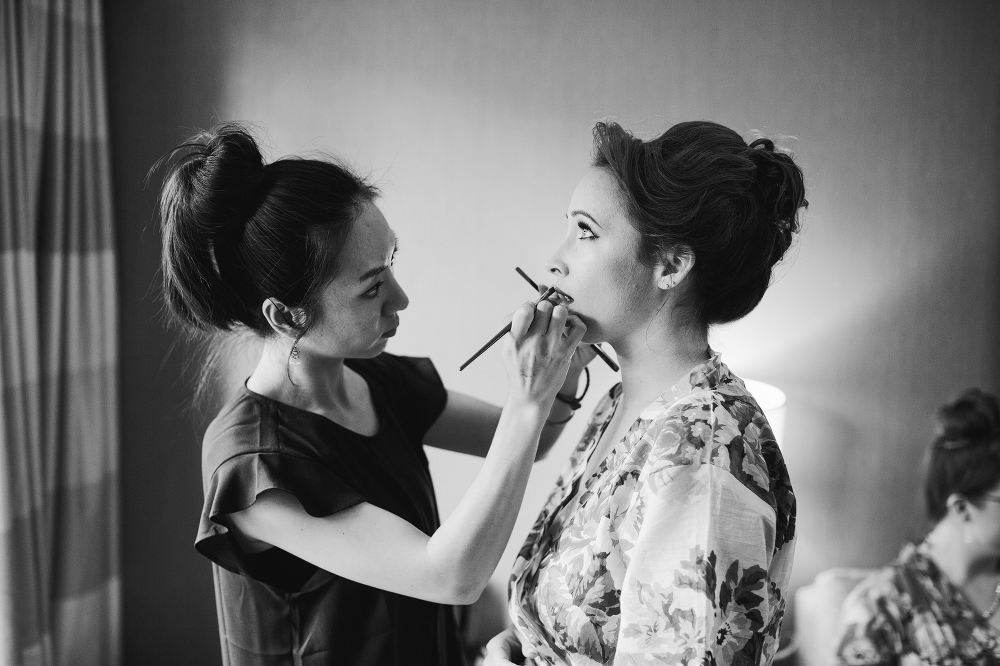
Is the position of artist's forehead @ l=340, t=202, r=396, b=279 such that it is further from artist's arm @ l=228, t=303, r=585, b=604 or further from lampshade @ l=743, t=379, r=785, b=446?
lampshade @ l=743, t=379, r=785, b=446

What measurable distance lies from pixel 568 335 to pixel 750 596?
43 centimetres

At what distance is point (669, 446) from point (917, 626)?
1.32m

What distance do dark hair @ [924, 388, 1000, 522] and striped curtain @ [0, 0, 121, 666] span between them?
7.71ft

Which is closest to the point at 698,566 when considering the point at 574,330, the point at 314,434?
the point at 574,330

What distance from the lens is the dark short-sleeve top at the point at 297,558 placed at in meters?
1.09

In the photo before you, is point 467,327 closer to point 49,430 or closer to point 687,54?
point 687,54

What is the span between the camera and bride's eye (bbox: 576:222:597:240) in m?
1.12

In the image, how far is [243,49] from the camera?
2240mm

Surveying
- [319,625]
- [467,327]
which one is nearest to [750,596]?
[319,625]

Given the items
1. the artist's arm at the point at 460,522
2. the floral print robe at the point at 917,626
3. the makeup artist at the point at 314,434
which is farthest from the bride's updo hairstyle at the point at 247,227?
the floral print robe at the point at 917,626

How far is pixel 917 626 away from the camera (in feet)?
5.89

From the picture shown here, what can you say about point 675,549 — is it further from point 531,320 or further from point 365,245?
point 365,245

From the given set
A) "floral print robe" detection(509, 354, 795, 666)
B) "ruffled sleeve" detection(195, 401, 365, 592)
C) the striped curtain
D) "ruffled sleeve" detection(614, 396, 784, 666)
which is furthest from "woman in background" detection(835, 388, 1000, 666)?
the striped curtain

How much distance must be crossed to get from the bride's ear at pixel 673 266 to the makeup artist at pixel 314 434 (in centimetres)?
14
